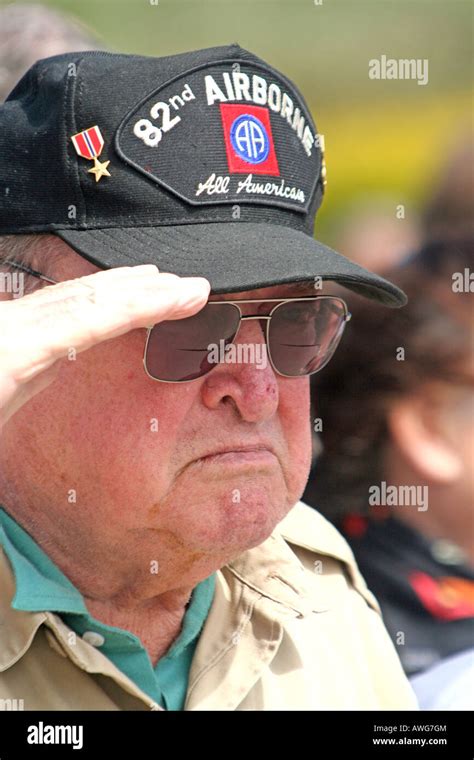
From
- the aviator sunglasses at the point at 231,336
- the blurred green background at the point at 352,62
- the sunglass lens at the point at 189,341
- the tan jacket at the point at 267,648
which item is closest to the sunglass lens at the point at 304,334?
the aviator sunglasses at the point at 231,336

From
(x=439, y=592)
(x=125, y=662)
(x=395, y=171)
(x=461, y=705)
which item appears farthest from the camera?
(x=395, y=171)

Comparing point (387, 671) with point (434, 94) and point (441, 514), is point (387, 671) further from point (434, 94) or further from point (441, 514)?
point (434, 94)

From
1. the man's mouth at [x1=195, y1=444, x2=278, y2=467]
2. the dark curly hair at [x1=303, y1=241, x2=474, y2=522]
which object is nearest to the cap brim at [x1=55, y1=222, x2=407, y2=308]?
the man's mouth at [x1=195, y1=444, x2=278, y2=467]

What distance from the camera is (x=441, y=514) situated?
3705 mm

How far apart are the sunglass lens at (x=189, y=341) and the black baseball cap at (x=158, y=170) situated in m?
0.09

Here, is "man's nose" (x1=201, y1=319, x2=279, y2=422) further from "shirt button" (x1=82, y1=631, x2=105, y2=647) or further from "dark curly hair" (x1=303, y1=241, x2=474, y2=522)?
"dark curly hair" (x1=303, y1=241, x2=474, y2=522)

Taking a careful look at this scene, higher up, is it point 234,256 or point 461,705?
point 234,256

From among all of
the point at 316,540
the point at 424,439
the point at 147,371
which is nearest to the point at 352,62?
the point at 424,439

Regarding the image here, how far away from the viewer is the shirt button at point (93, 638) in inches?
74.3

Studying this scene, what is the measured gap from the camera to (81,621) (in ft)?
6.22

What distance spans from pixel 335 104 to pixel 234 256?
510cm

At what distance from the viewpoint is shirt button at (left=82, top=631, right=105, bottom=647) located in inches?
74.3

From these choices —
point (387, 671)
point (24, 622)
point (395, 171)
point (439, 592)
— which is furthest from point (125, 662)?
point (395, 171)

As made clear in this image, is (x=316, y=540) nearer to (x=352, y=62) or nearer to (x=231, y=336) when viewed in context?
(x=231, y=336)
